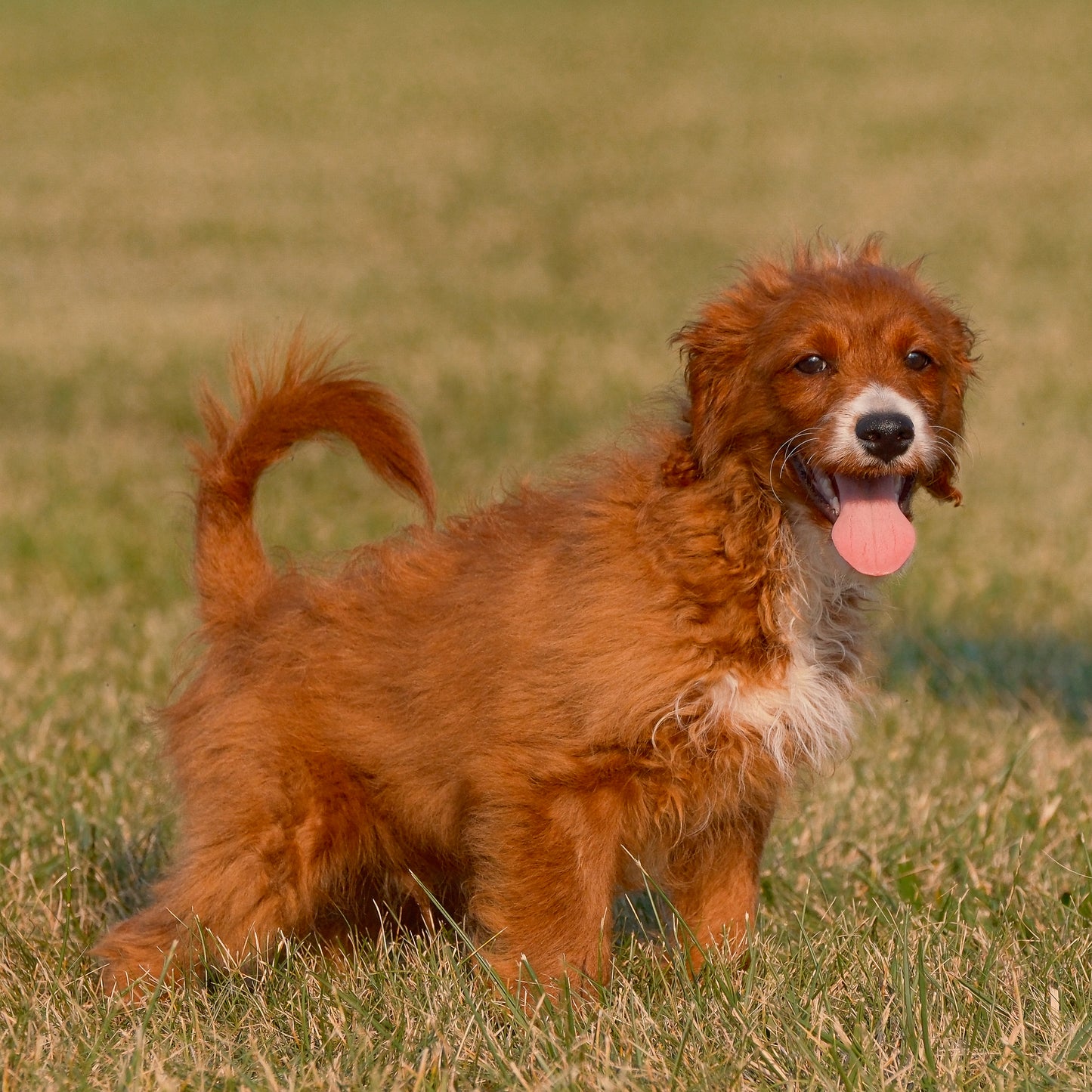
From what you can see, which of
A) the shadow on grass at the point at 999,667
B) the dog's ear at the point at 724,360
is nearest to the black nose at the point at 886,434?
the dog's ear at the point at 724,360

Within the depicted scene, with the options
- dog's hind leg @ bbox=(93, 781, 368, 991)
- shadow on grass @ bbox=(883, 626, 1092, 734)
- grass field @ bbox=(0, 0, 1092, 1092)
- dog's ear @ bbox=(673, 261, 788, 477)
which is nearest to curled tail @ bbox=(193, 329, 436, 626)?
dog's hind leg @ bbox=(93, 781, 368, 991)

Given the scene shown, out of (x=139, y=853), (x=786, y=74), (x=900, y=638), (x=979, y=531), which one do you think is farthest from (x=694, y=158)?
(x=139, y=853)

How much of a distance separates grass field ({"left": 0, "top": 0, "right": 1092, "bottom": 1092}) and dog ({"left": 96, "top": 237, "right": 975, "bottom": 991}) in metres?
0.22

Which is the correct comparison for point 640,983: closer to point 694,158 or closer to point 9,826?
point 9,826

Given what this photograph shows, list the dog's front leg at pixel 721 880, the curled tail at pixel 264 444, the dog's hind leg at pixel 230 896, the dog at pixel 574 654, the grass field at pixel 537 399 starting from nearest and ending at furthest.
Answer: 1. the grass field at pixel 537 399
2. the dog at pixel 574 654
3. the dog's hind leg at pixel 230 896
4. the dog's front leg at pixel 721 880
5. the curled tail at pixel 264 444

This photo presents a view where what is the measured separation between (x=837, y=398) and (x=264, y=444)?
56.3 inches

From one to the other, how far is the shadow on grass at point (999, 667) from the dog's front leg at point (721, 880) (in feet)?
8.00

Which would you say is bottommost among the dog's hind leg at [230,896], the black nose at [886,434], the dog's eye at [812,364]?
the dog's hind leg at [230,896]

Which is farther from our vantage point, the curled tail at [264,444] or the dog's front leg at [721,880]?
the curled tail at [264,444]

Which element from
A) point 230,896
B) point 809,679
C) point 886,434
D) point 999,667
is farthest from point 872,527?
point 999,667

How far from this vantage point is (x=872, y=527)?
3.38 m

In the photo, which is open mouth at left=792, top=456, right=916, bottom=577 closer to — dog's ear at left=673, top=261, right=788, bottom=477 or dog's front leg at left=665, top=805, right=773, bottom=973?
dog's ear at left=673, top=261, right=788, bottom=477

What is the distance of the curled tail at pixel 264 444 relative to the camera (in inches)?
151

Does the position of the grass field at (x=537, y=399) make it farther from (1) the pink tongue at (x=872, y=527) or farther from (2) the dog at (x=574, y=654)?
(1) the pink tongue at (x=872, y=527)
